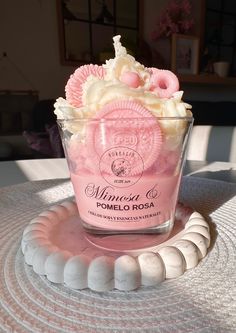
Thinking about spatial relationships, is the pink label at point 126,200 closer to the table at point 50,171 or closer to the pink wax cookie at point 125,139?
the pink wax cookie at point 125,139

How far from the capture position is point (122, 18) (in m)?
2.74

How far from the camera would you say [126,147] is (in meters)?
0.31

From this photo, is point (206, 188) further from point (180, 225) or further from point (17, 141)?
point (17, 141)

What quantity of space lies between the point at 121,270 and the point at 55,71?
8.35 ft

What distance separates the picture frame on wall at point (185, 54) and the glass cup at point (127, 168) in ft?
8.42

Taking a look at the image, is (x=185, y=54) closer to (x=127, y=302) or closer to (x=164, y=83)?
(x=164, y=83)

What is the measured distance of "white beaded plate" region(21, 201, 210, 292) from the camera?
26 centimetres

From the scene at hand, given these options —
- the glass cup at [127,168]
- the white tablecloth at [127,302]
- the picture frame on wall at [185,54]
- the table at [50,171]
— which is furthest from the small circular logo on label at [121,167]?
the picture frame on wall at [185,54]

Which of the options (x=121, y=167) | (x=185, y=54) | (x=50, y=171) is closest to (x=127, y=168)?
(x=121, y=167)

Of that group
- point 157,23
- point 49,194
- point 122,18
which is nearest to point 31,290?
point 49,194

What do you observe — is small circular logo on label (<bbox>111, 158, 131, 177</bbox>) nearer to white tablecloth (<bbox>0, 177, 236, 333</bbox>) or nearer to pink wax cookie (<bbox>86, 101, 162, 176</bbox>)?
pink wax cookie (<bbox>86, 101, 162, 176</bbox>)

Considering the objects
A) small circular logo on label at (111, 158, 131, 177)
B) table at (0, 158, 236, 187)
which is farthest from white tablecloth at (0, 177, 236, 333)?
table at (0, 158, 236, 187)

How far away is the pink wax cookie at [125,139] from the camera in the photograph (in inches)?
12.2

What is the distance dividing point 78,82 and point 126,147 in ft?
0.39
